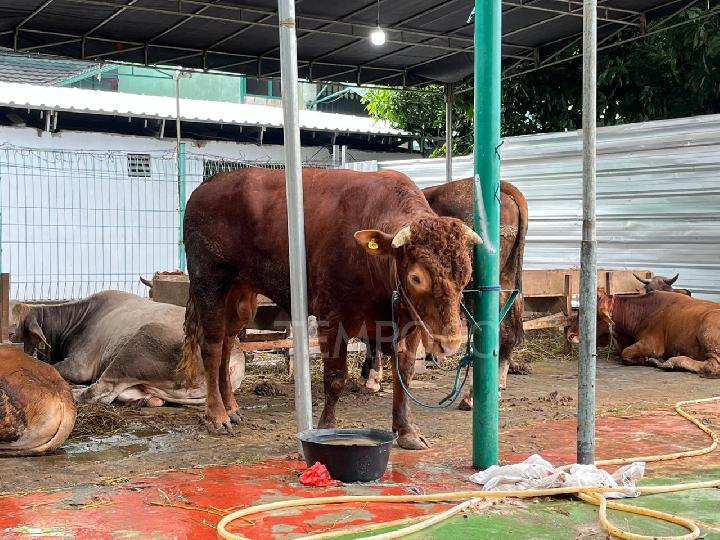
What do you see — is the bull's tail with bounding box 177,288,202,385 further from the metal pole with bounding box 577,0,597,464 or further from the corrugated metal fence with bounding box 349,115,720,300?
the corrugated metal fence with bounding box 349,115,720,300

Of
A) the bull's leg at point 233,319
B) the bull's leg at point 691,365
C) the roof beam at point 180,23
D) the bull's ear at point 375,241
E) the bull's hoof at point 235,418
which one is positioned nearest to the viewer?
the bull's ear at point 375,241

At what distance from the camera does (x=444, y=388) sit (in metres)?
9.60

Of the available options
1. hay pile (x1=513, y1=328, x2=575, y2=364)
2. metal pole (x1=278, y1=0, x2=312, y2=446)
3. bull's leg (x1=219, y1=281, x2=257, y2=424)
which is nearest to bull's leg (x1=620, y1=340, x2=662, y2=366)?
hay pile (x1=513, y1=328, x2=575, y2=364)

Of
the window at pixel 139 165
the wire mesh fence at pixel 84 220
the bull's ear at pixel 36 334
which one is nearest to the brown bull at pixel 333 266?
the bull's ear at pixel 36 334

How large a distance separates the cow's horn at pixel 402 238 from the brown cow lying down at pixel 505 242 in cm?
330

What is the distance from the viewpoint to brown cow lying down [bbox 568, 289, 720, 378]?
1073cm

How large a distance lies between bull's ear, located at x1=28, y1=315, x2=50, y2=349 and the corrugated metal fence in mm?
8711

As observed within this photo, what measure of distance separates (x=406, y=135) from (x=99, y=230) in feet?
25.1

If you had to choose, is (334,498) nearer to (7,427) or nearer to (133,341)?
(7,427)

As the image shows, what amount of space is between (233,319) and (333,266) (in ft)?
5.90

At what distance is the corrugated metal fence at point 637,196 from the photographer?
12625 mm

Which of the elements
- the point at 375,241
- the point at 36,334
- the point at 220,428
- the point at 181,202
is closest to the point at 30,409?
the point at 220,428

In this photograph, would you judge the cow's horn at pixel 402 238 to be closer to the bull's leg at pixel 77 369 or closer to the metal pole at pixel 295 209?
the metal pole at pixel 295 209

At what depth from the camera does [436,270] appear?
19.0ft
